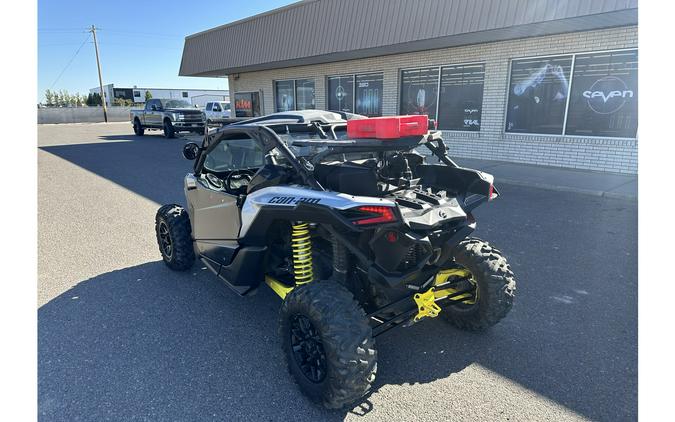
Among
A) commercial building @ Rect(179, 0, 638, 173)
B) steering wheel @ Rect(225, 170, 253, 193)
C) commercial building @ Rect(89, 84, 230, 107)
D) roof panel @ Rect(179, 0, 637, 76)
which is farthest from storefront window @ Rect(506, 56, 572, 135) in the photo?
commercial building @ Rect(89, 84, 230, 107)

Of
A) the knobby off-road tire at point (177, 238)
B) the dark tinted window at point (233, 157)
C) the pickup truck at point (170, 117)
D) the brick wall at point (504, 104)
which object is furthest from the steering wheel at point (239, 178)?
the pickup truck at point (170, 117)

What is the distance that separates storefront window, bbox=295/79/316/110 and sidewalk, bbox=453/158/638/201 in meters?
8.75

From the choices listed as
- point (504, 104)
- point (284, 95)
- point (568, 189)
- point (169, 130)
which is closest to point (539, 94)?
point (504, 104)

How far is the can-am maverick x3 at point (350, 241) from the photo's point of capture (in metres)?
2.39

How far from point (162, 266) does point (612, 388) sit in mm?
4579

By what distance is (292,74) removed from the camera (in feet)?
57.6

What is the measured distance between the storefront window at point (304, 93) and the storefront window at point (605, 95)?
10078 millimetres

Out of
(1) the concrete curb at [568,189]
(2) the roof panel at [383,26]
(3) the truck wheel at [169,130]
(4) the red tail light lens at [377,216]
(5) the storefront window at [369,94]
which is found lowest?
(1) the concrete curb at [568,189]

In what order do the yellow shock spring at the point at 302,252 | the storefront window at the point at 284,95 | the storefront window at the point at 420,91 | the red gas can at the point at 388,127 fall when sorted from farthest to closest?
the storefront window at the point at 284,95
the storefront window at the point at 420,91
the yellow shock spring at the point at 302,252
the red gas can at the point at 388,127

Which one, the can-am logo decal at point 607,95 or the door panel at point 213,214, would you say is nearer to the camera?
the door panel at point 213,214

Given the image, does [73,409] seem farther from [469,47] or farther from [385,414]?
[469,47]

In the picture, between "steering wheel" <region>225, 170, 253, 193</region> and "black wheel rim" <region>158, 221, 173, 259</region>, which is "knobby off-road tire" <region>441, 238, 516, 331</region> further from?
"black wheel rim" <region>158, 221, 173, 259</region>

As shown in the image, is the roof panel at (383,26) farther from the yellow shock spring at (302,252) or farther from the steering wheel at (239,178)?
the yellow shock spring at (302,252)

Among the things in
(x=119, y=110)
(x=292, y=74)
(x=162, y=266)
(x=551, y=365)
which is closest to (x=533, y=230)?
(x=551, y=365)
